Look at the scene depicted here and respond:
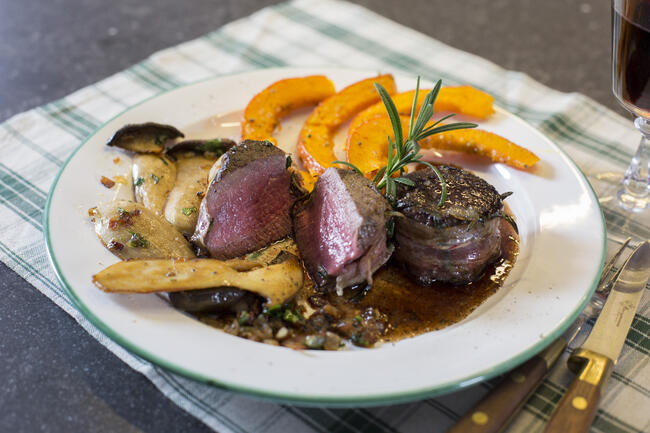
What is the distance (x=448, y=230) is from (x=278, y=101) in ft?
3.91

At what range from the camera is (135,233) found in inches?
79.8

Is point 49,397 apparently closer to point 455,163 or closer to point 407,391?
point 407,391

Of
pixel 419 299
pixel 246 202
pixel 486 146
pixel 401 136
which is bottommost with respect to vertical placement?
pixel 419 299

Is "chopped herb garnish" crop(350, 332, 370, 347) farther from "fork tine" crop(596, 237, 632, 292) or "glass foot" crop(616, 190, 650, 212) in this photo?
"glass foot" crop(616, 190, 650, 212)

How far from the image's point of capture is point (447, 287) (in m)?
2.09

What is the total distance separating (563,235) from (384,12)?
2608mm

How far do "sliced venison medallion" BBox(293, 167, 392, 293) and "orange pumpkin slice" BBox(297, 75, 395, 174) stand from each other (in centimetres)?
43

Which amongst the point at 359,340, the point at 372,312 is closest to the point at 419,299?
the point at 372,312

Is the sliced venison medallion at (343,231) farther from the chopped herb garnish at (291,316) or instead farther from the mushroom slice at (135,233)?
the mushroom slice at (135,233)

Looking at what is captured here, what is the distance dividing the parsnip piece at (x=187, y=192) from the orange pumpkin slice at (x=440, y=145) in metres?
0.62

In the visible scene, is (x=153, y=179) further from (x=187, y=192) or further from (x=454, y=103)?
(x=454, y=103)

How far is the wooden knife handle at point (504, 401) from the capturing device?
1.54m

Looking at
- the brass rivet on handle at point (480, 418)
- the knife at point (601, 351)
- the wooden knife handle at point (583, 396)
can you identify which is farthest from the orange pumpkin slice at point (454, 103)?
the brass rivet on handle at point (480, 418)

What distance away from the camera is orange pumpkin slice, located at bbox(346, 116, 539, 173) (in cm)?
252
